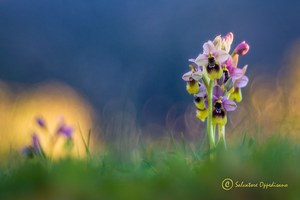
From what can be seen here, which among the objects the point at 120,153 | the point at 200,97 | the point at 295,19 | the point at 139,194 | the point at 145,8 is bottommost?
the point at 139,194

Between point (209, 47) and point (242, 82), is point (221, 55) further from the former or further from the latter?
point (242, 82)

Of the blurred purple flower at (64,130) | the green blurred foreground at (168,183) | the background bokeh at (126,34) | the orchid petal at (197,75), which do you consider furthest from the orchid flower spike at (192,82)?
the background bokeh at (126,34)

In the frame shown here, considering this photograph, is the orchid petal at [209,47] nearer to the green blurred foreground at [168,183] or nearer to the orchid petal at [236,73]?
the orchid petal at [236,73]

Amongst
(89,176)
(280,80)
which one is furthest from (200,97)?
(89,176)

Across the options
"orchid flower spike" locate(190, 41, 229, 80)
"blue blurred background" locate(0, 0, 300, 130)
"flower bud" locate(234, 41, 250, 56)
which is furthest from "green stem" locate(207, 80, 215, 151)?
"blue blurred background" locate(0, 0, 300, 130)

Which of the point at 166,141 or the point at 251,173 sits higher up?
the point at 166,141

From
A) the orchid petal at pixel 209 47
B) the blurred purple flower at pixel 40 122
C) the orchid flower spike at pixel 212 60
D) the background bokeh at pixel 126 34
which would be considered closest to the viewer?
the orchid flower spike at pixel 212 60

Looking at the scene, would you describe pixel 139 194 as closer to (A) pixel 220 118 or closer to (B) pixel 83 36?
(A) pixel 220 118

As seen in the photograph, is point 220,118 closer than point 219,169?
No
